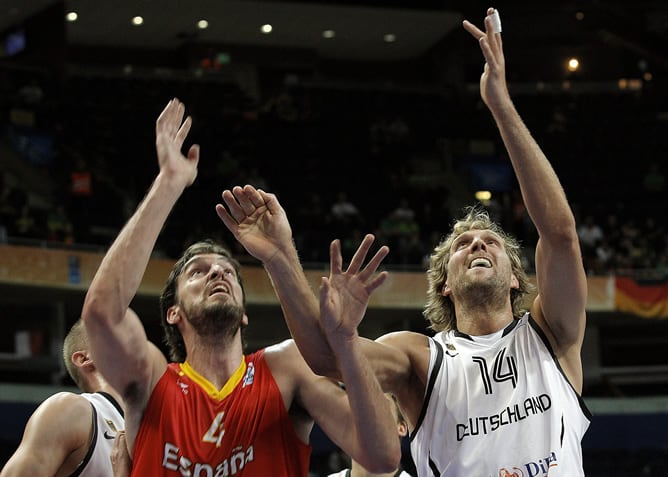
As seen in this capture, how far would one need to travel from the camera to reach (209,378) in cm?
477

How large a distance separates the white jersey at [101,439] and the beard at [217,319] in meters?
0.83

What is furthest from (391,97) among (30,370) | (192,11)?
(30,370)

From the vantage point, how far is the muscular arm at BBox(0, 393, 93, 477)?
193 inches

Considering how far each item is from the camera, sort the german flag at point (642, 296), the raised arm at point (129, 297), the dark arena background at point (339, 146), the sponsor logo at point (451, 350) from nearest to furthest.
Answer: the raised arm at point (129, 297)
the sponsor logo at point (451, 350)
the dark arena background at point (339, 146)
the german flag at point (642, 296)

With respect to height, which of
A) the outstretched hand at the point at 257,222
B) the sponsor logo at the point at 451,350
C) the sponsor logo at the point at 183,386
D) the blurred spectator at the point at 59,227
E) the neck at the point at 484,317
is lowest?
the sponsor logo at the point at 183,386

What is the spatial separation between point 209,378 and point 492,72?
1.90 meters

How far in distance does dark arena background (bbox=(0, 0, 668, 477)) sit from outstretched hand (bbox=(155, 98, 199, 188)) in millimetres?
13534

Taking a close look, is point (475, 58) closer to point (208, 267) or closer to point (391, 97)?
point (391, 97)

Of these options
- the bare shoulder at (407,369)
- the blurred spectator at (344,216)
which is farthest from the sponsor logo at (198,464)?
the blurred spectator at (344,216)

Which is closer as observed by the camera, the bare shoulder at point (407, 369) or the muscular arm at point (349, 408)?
the muscular arm at point (349, 408)

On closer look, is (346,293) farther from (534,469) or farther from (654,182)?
(654,182)

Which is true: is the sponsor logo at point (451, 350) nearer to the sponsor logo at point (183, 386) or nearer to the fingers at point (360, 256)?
the fingers at point (360, 256)

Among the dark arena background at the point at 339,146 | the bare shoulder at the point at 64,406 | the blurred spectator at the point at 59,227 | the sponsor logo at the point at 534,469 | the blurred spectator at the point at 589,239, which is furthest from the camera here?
the blurred spectator at the point at 589,239

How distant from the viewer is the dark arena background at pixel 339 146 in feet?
65.4
